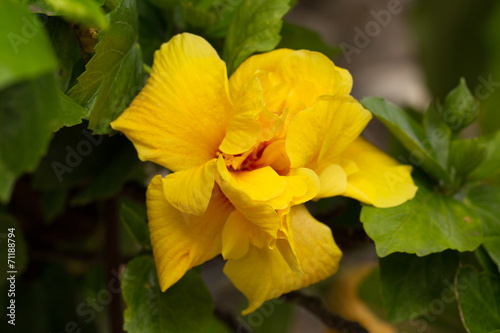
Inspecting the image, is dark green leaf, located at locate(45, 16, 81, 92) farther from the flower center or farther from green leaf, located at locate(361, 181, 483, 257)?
green leaf, located at locate(361, 181, 483, 257)

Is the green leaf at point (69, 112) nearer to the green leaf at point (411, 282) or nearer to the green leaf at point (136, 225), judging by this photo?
the green leaf at point (136, 225)

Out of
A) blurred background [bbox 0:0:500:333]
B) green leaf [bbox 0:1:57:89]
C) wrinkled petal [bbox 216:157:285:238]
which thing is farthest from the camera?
blurred background [bbox 0:0:500:333]

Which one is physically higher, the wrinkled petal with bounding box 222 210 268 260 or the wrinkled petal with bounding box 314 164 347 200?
the wrinkled petal with bounding box 314 164 347 200

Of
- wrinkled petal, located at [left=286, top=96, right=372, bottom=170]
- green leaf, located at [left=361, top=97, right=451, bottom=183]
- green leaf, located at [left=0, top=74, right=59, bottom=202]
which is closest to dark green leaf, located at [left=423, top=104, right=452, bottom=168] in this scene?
green leaf, located at [left=361, top=97, right=451, bottom=183]

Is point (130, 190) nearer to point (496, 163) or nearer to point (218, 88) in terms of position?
point (218, 88)

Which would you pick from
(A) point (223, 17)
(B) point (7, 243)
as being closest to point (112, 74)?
(A) point (223, 17)

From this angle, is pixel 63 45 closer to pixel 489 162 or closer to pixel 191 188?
pixel 191 188

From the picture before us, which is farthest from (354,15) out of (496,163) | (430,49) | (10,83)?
(10,83)
